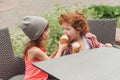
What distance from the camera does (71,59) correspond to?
3.30m

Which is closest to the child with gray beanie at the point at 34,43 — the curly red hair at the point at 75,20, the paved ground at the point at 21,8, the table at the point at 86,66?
the curly red hair at the point at 75,20

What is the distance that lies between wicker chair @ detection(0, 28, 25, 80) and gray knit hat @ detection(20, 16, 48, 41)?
345mm

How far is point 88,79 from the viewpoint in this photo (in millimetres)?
2875

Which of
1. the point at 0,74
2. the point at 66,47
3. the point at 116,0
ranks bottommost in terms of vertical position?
the point at 116,0

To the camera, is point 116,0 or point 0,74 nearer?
point 0,74

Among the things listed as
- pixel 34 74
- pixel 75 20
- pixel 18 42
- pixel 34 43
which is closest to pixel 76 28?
pixel 75 20

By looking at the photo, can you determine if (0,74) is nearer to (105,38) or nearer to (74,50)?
(74,50)

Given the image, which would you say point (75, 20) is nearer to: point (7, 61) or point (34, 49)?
point (34, 49)

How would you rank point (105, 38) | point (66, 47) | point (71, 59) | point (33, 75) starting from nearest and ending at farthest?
point (71, 59)
point (33, 75)
point (66, 47)
point (105, 38)

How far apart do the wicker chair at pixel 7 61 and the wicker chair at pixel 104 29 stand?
97 cm

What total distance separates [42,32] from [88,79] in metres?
0.89

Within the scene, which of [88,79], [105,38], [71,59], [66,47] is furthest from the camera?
[105,38]

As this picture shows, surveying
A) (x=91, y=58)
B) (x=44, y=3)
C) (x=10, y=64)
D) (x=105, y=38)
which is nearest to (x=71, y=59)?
(x=91, y=58)

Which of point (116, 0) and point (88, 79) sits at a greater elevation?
point (88, 79)
